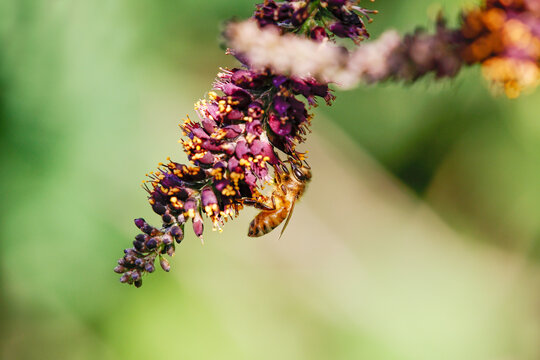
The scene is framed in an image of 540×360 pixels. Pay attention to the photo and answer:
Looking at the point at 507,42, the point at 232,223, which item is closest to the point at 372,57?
the point at 507,42

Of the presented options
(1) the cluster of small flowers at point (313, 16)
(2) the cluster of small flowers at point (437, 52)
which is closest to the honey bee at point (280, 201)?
(1) the cluster of small flowers at point (313, 16)

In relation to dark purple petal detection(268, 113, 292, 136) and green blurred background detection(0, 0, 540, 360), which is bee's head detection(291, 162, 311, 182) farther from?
green blurred background detection(0, 0, 540, 360)

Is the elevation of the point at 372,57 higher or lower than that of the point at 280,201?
lower

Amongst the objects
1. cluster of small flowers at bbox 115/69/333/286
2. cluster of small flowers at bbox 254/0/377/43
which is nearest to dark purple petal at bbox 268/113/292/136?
cluster of small flowers at bbox 115/69/333/286

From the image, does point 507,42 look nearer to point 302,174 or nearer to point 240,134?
point 240,134

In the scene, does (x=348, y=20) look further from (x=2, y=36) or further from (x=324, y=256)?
(x=324, y=256)

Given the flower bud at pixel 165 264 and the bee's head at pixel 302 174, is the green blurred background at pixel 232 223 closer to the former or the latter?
the bee's head at pixel 302 174

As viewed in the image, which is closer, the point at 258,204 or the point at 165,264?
the point at 165,264
